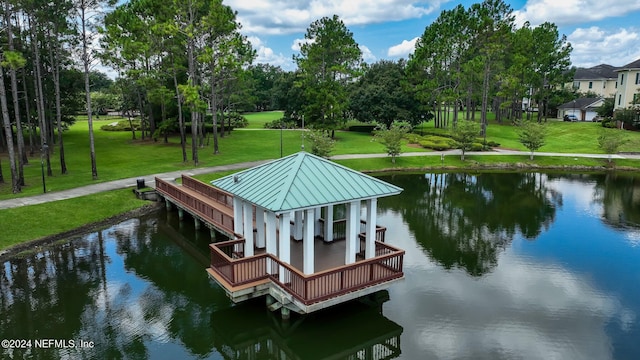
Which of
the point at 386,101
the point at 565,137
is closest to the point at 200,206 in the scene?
the point at 386,101

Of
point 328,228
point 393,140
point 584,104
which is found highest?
point 584,104

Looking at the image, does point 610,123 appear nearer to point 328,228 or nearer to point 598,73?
point 598,73

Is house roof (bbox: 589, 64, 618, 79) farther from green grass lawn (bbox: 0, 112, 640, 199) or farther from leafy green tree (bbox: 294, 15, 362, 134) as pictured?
leafy green tree (bbox: 294, 15, 362, 134)

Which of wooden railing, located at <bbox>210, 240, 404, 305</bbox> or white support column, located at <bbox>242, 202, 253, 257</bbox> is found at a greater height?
white support column, located at <bbox>242, 202, 253, 257</bbox>

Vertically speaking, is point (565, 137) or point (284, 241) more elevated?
Answer: point (565, 137)

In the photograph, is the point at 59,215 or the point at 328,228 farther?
the point at 59,215

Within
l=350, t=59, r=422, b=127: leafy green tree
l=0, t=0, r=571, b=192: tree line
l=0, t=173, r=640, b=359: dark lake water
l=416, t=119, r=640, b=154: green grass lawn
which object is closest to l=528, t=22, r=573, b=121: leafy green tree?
l=0, t=0, r=571, b=192: tree line

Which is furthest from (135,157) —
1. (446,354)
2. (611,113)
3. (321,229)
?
(611,113)
